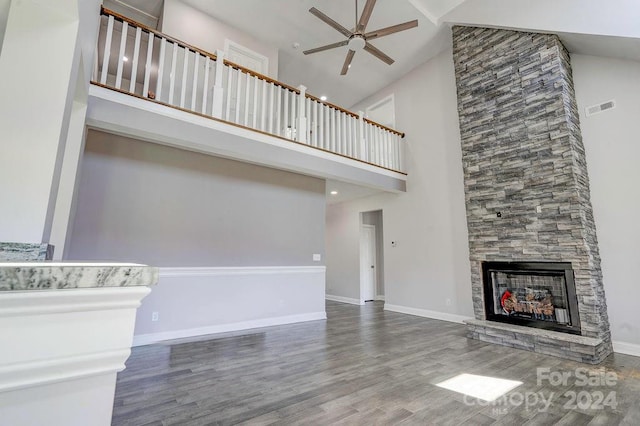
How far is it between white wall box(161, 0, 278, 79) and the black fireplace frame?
19.8ft

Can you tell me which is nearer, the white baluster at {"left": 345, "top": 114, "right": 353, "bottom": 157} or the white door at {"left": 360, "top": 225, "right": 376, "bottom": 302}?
the white baluster at {"left": 345, "top": 114, "right": 353, "bottom": 157}

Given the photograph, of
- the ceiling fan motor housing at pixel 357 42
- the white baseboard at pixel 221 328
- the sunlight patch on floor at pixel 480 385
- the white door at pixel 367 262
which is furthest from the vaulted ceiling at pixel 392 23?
the white baseboard at pixel 221 328

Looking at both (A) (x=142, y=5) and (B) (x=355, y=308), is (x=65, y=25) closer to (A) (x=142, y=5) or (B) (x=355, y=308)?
(A) (x=142, y=5)

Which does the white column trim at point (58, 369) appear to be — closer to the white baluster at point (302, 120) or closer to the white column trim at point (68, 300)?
the white column trim at point (68, 300)

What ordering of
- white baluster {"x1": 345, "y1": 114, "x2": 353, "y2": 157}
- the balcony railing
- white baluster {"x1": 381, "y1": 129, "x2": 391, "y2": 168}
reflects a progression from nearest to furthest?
the balcony railing, white baluster {"x1": 345, "y1": 114, "x2": 353, "y2": 157}, white baluster {"x1": 381, "y1": 129, "x2": 391, "y2": 168}

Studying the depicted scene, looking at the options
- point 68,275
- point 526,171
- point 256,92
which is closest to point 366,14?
point 256,92

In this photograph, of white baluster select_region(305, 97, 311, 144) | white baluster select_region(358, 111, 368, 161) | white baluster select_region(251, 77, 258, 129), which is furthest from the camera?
white baluster select_region(358, 111, 368, 161)

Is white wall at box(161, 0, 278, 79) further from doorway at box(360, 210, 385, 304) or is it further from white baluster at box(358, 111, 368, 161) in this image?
doorway at box(360, 210, 385, 304)

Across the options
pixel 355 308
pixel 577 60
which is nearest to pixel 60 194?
pixel 355 308

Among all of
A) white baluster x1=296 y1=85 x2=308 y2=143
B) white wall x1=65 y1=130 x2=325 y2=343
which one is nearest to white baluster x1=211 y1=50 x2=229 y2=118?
white wall x1=65 y1=130 x2=325 y2=343

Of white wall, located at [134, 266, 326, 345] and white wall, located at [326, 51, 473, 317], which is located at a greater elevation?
white wall, located at [326, 51, 473, 317]

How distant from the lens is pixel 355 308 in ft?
22.4

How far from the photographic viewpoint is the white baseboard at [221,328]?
3877 mm

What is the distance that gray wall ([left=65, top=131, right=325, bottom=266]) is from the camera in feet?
12.4
